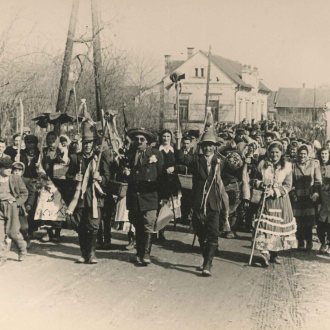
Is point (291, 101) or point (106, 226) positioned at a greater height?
point (291, 101)

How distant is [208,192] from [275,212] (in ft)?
3.20

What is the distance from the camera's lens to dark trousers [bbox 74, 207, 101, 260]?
23.0 ft

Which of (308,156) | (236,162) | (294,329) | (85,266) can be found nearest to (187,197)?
(236,162)

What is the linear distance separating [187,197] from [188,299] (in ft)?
13.1

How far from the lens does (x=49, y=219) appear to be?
8078 millimetres

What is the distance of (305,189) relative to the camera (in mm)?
8031

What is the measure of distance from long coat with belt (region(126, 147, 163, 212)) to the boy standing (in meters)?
1.41

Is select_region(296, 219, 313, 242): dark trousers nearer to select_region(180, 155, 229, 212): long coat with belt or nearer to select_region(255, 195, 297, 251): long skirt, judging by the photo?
select_region(255, 195, 297, 251): long skirt

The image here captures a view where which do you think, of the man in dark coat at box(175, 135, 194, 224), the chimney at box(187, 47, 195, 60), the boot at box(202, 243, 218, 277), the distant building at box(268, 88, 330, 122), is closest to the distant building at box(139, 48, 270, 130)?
the chimney at box(187, 47, 195, 60)

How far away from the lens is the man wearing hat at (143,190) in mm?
7020

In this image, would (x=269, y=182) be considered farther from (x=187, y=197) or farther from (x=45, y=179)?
(x=45, y=179)

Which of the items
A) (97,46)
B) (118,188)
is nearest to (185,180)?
(118,188)

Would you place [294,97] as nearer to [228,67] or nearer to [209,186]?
[228,67]

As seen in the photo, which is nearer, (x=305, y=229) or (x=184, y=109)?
(x=305, y=229)
